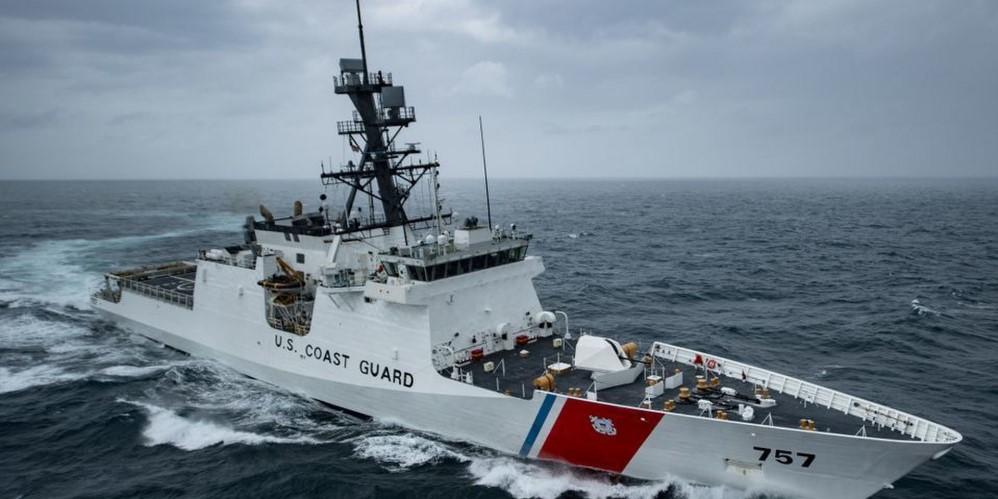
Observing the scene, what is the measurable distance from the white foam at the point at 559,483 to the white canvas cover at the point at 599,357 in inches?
97.8

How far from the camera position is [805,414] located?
14.0 metres

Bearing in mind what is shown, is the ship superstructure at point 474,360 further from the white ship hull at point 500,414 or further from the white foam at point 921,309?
the white foam at point 921,309

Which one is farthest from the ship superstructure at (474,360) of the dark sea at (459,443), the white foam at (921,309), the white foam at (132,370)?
the white foam at (921,309)

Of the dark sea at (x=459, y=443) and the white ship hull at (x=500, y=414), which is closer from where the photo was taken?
the white ship hull at (x=500, y=414)

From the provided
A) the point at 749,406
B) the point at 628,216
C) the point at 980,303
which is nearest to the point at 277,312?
the point at 749,406

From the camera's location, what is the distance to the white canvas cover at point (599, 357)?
15.8 m

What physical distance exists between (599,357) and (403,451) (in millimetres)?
5563

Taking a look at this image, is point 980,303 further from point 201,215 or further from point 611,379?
point 201,215

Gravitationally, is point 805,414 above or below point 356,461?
above

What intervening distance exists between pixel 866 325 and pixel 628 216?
60.1 metres

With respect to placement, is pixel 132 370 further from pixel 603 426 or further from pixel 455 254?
pixel 603 426

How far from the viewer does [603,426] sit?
1419 cm

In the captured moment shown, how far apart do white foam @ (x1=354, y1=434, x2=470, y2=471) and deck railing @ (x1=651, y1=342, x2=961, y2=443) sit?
6291mm

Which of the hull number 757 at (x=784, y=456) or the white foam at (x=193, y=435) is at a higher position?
the hull number 757 at (x=784, y=456)
